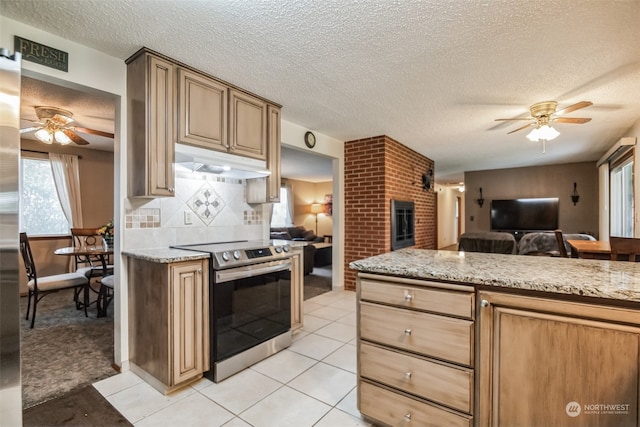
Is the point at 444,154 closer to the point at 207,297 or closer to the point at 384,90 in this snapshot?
the point at 384,90

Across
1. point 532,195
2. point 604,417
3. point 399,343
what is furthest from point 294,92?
point 532,195

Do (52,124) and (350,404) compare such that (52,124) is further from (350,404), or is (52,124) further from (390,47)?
(350,404)

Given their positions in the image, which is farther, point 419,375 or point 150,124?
point 150,124

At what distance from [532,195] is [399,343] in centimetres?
672

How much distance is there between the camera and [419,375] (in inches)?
53.7

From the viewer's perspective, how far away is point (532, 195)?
6.39m

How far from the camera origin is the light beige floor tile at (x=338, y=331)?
2.68 m

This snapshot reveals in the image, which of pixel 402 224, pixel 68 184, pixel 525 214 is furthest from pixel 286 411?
pixel 525 214

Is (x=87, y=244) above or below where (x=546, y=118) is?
below

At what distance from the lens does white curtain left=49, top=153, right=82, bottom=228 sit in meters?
4.45

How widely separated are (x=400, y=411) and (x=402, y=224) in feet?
10.9

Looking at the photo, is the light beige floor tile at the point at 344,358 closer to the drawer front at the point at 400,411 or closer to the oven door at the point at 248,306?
the oven door at the point at 248,306

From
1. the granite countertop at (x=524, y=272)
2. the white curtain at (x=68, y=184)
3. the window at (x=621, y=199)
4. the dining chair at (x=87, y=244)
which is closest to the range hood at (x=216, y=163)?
the granite countertop at (x=524, y=272)

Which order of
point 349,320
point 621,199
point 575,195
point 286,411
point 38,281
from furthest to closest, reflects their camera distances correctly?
point 575,195
point 621,199
point 349,320
point 38,281
point 286,411
